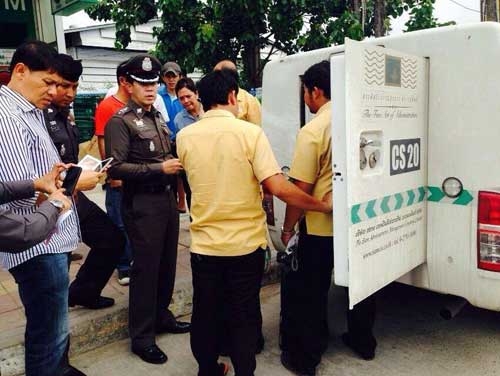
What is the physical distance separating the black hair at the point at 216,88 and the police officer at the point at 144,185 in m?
0.47

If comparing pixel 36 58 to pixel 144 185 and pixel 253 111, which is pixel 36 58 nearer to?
pixel 144 185

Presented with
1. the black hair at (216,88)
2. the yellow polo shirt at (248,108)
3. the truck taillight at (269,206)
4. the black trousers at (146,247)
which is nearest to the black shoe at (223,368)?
the black trousers at (146,247)

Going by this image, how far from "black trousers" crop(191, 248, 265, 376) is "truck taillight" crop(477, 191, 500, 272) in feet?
3.89

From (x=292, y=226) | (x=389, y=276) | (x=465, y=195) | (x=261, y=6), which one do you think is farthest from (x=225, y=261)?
(x=261, y=6)

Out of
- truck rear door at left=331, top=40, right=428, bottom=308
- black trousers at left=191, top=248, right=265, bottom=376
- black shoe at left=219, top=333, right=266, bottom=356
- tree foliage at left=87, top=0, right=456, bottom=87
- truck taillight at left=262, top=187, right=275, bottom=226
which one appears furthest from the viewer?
tree foliage at left=87, top=0, right=456, bottom=87

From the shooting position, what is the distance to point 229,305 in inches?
98.2

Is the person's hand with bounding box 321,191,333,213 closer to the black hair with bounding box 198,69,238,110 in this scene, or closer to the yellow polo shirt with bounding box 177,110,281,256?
the yellow polo shirt with bounding box 177,110,281,256

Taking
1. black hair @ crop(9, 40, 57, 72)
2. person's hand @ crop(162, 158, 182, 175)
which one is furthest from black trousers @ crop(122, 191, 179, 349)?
→ black hair @ crop(9, 40, 57, 72)

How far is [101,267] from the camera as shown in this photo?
3.18m

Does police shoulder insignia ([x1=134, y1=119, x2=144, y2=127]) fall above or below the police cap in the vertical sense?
below

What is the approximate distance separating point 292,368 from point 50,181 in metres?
1.79

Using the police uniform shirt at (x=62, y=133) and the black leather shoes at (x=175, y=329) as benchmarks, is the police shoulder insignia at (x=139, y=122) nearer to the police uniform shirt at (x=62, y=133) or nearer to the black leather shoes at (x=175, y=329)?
the police uniform shirt at (x=62, y=133)

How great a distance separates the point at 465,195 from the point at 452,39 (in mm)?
851

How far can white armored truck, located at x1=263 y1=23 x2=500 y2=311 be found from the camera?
2.10 metres
